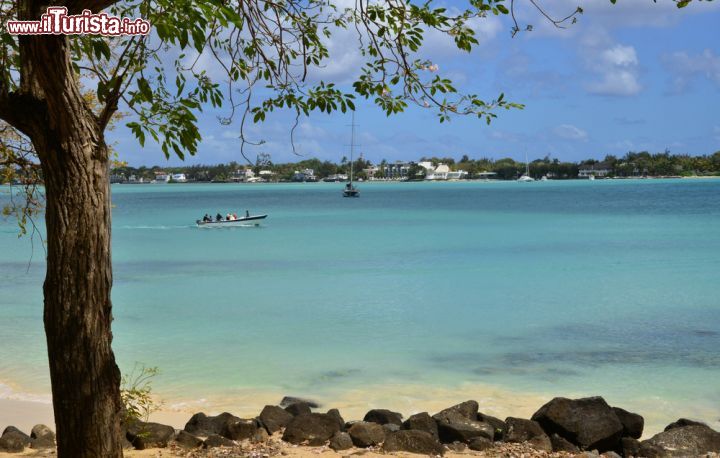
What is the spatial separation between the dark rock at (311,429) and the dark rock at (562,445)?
176 centimetres

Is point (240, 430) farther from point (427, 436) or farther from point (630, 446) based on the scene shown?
point (630, 446)

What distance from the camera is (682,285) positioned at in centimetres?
1909

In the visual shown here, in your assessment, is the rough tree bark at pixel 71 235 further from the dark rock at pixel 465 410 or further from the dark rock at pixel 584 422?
the dark rock at pixel 584 422

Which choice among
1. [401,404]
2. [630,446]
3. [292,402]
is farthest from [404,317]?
[630,446]

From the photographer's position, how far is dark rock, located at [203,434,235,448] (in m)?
5.92

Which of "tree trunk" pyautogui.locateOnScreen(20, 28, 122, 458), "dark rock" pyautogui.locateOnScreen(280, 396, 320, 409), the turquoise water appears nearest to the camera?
"tree trunk" pyautogui.locateOnScreen(20, 28, 122, 458)

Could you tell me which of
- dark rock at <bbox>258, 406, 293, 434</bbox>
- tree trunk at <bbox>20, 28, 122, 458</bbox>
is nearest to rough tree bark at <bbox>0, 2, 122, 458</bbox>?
tree trunk at <bbox>20, 28, 122, 458</bbox>

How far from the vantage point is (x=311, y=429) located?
244 inches

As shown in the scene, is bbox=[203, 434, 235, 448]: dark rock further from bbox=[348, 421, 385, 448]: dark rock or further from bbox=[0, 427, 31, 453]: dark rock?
bbox=[0, 427, 31, 453]: dark rock

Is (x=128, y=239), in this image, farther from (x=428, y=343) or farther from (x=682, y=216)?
(x=682, y=216)

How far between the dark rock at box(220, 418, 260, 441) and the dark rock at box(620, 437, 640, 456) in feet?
9.86

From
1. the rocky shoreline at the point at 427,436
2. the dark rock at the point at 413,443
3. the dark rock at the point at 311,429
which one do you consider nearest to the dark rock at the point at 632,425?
the rocky shoreline at the point at 427,436

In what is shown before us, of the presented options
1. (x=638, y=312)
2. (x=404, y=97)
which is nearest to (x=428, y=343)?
(x=638, y=312)

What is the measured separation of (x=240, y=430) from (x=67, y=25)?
148 inches
